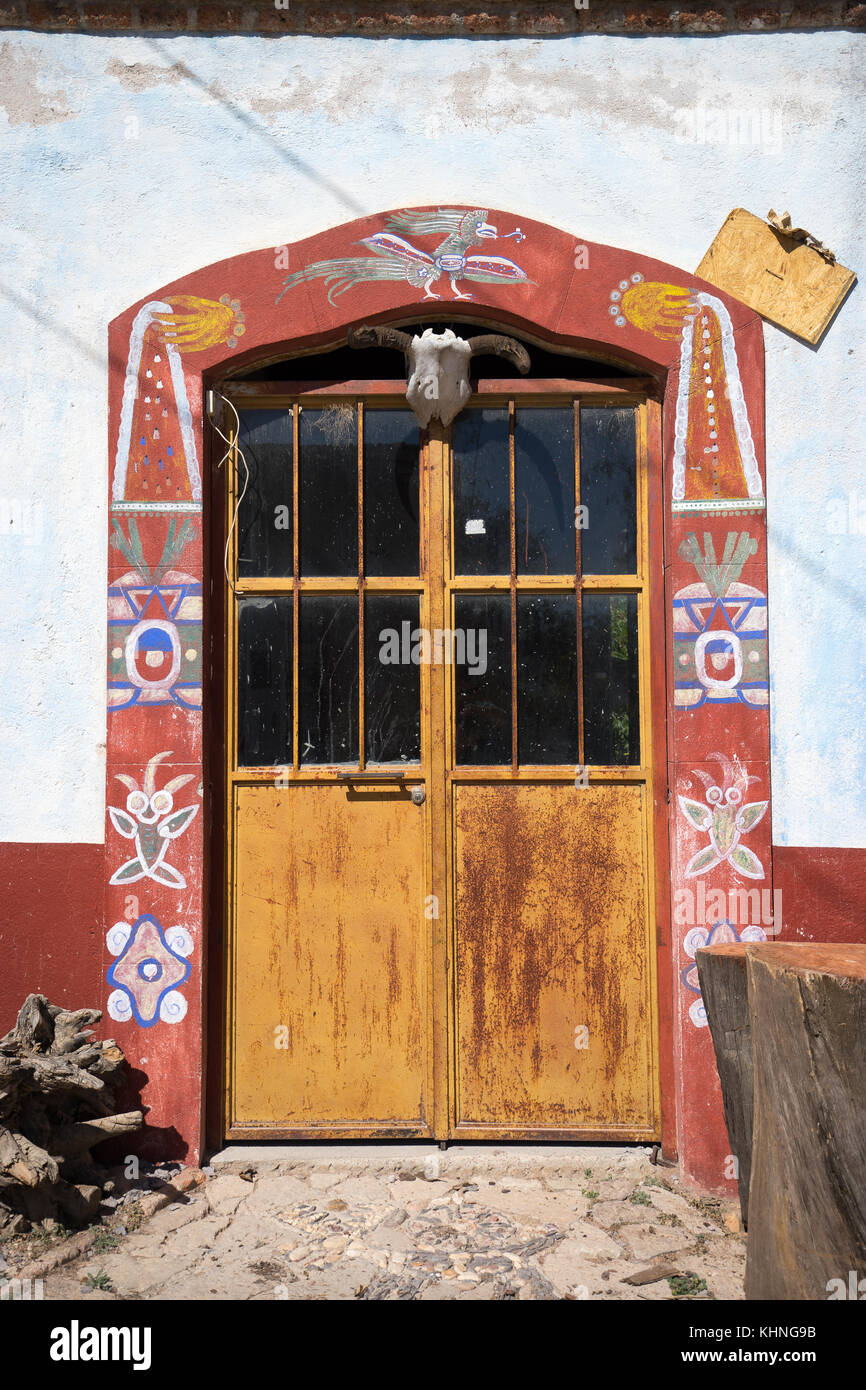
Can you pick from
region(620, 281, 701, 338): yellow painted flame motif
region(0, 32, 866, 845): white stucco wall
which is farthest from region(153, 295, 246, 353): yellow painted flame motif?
region(620, 281, 701, 338): yellow painted flame motif

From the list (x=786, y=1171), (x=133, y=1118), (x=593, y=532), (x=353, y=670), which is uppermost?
(x=593, y=532)

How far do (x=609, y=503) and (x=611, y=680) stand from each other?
665mm

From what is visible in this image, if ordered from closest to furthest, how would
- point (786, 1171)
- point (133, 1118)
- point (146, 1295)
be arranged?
point (786, 1171) < point (146, 1295) < point (133, 1118)

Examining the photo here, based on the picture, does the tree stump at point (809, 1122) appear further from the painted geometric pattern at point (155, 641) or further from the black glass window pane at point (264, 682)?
the painted geometric pattern at point (155, 641)

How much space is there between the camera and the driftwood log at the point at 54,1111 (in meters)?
2.92

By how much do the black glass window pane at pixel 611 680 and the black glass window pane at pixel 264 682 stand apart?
1114 millimetres

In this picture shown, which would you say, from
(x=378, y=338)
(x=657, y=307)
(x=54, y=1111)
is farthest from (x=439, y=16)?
(x=54, y=1111)

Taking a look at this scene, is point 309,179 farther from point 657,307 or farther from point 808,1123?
point 808,1123

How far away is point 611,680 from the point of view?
12.1 feet

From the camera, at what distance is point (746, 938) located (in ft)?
11.4

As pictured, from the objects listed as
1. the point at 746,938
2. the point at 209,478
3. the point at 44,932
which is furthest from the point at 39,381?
the point at 746,938

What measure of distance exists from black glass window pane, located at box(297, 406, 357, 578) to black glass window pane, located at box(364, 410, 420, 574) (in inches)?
2.4

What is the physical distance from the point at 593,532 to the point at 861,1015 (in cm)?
216

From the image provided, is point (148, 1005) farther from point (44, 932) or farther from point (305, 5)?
point (305, 5)
